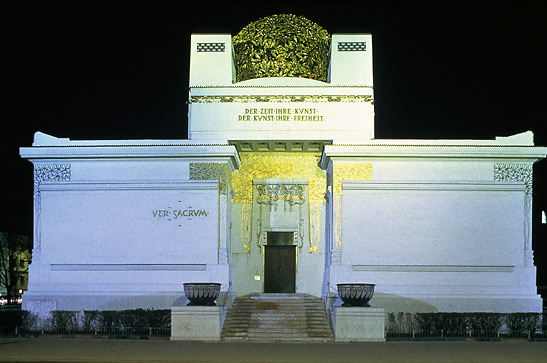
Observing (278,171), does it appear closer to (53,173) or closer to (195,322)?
(53,173)

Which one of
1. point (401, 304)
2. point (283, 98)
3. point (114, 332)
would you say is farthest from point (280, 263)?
point (114, 332)

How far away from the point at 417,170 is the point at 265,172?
6126 mm

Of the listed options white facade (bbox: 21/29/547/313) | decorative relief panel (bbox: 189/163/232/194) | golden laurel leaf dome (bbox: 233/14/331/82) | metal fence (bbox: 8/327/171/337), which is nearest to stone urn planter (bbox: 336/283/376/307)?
white facade (bbox: 21/29/547/313)

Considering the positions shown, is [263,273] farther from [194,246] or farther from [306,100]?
[306,100]

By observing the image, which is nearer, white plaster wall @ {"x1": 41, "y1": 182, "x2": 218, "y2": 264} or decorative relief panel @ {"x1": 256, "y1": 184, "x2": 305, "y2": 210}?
white plaster wall @ {"x1": 41, "y1": 182, "x2": 218, "y2": 264}

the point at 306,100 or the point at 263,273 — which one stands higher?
the point at 306,100

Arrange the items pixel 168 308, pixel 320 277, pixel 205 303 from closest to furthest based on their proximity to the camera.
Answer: pixel 205 303 → pixel 168 308 → pixel 320 277

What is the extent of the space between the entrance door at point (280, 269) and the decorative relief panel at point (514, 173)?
8.06 meters

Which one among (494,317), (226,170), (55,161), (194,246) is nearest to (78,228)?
(55,161)

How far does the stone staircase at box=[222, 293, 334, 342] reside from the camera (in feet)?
60.5

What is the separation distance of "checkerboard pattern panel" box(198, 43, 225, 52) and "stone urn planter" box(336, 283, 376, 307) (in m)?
11.4

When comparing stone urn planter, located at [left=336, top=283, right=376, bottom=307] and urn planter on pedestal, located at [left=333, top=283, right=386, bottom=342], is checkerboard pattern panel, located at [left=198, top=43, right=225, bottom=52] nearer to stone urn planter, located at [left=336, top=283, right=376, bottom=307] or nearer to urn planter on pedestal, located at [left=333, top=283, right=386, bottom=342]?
stone urn planter, located at [left=336, top=283, right=376, bottom=307]

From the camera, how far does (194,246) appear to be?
21.8m

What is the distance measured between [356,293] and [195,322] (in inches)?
185
